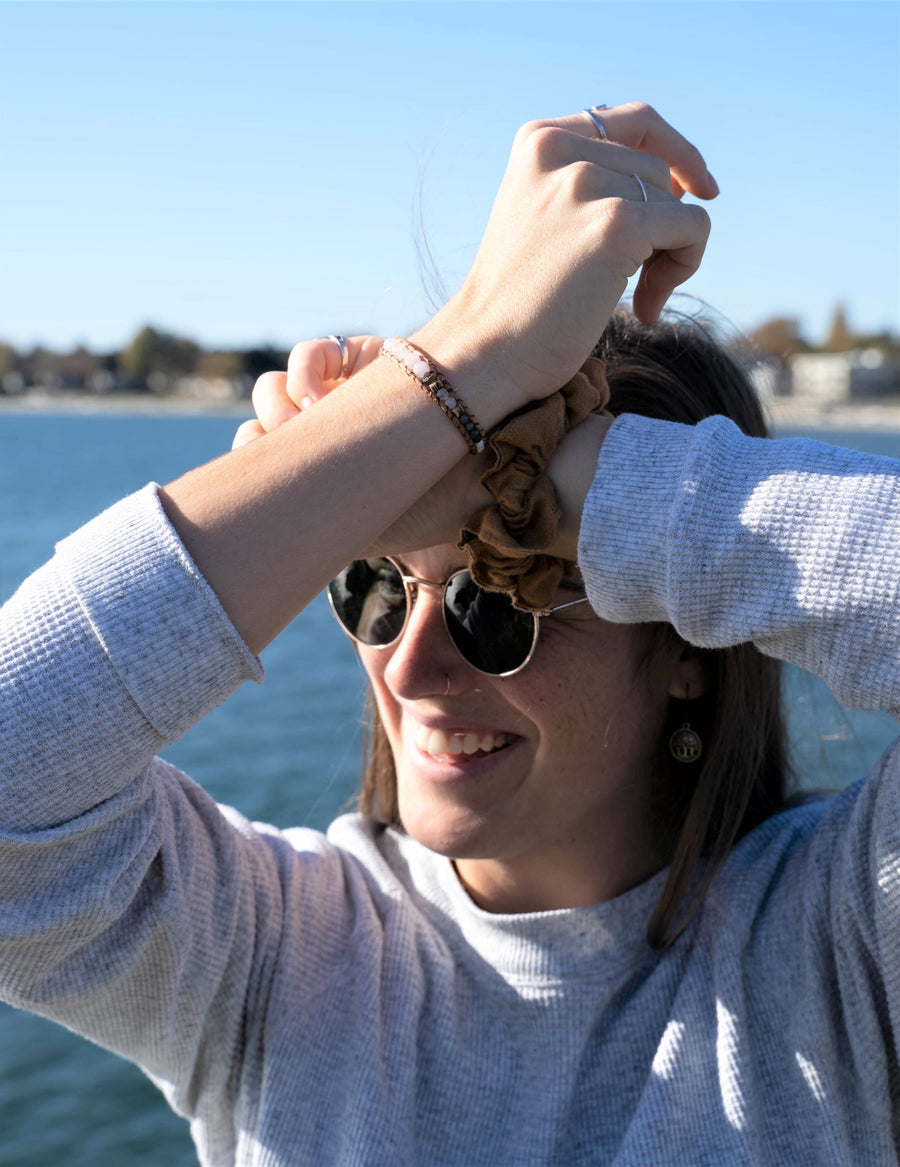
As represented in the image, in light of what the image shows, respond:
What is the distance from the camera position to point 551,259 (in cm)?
170

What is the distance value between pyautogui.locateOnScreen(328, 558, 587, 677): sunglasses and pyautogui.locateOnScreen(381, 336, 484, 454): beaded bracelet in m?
0.37

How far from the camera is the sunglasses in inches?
79.4

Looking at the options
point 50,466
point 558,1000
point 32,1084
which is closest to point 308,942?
point 558,1000

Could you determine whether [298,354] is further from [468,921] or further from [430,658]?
[468,921]

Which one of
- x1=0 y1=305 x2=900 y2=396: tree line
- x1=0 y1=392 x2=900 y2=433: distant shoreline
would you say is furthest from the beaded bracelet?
x1=0 y1=305 x2=900 y2=396: tree line

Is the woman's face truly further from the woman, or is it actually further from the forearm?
the forearm

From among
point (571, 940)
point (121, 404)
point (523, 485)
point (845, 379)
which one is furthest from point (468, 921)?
point (121, 404)

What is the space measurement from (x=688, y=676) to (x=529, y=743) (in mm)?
372

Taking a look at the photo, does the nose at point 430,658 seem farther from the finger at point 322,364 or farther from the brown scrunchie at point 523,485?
the finger at point 322,364

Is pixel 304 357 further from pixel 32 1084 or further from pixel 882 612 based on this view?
pixel 32 1084

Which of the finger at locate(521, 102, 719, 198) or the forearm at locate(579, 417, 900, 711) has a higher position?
the finger at locate(521, 102, 719, 198)

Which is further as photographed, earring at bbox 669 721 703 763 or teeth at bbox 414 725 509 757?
earring at bbox 669 721 703 763

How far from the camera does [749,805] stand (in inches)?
92.7

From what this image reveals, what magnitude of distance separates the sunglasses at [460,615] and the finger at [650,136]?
716 mm
